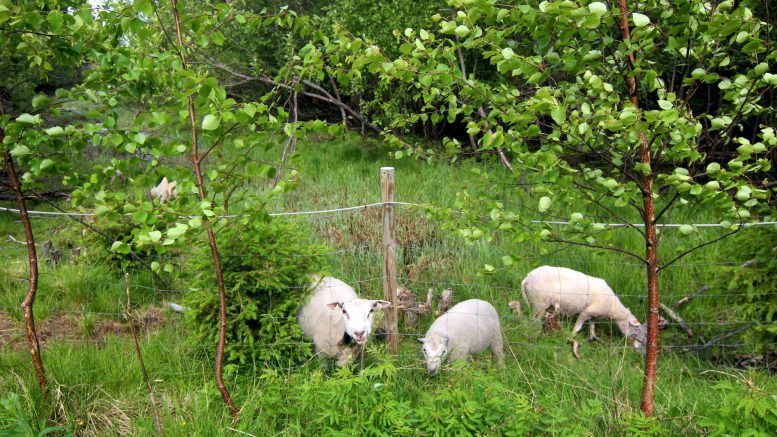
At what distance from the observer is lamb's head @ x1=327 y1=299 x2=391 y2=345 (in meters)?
4.35

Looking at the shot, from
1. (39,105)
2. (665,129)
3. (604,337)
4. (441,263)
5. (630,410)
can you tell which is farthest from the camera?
(441,263)

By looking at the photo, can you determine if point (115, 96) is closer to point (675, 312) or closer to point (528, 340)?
point (528, 340)

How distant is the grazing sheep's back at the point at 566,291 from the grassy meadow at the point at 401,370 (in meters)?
0.23

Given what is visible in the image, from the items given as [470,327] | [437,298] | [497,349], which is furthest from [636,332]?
[437,298]

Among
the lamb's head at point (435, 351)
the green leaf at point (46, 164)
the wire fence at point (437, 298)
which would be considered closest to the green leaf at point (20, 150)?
the green leaf at point (46, 164)

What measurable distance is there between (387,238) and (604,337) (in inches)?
95.5

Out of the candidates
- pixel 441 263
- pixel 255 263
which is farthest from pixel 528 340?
pixel 255 263

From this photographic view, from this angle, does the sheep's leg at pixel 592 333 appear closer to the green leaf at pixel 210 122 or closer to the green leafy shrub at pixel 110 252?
the green leaf at pixel 210 122

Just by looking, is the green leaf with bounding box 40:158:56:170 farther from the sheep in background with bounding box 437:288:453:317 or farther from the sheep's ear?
the sheep in background with bounding box 437:288:453:317

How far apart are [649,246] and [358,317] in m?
2.03

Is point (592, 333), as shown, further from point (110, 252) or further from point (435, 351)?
point (110, 252)

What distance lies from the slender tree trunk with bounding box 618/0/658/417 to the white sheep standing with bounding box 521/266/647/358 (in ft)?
6.49

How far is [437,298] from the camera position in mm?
5914

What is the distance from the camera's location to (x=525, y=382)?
4.20 meters
